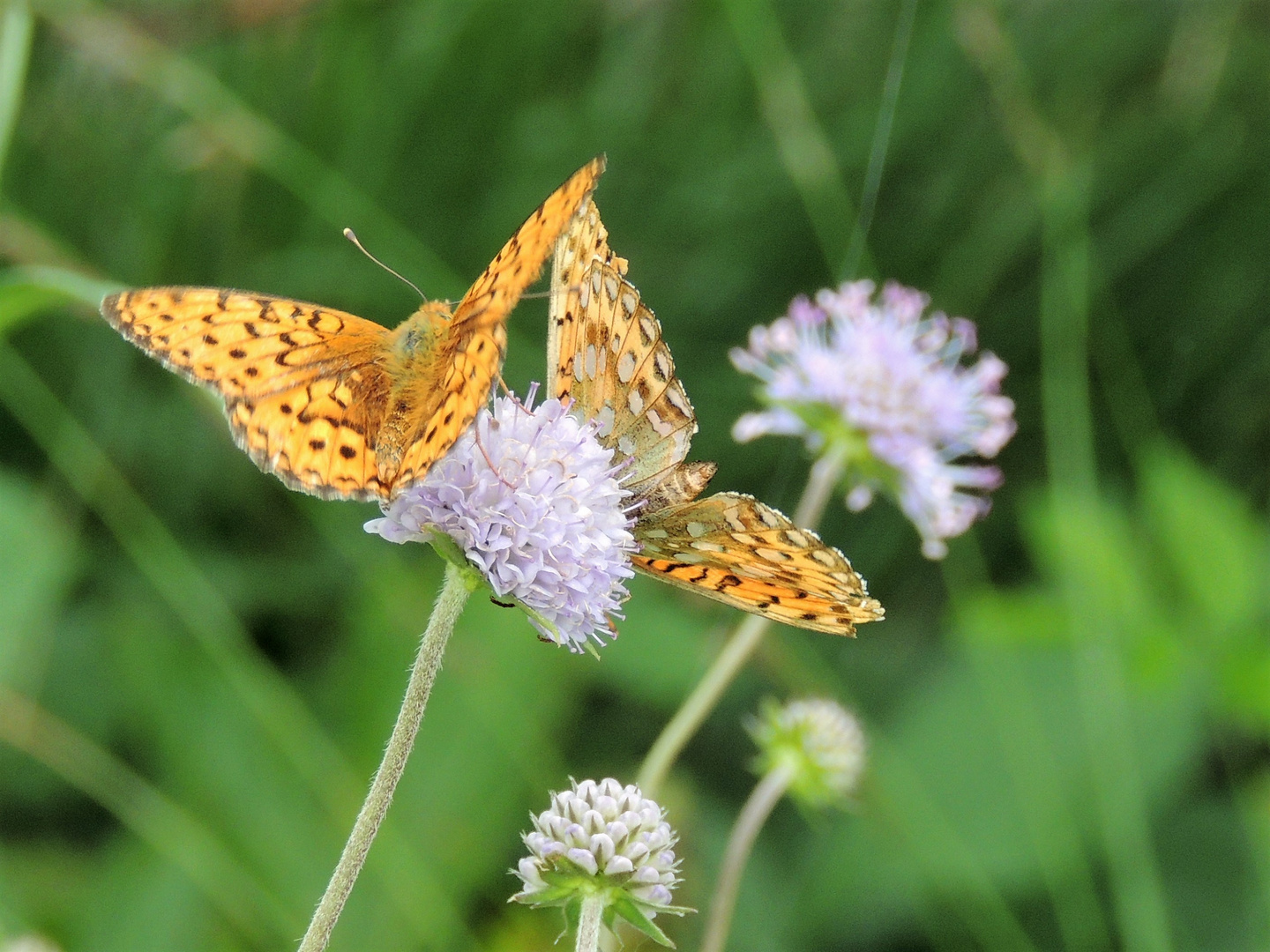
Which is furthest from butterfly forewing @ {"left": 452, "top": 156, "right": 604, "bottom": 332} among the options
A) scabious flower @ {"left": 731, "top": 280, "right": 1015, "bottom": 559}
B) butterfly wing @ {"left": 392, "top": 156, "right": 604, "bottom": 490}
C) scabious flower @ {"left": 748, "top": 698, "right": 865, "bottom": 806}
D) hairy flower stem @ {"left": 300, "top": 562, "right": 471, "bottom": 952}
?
scabious flower @ {"left": 748, "top": 698, "right": 865, "bottom": 806}

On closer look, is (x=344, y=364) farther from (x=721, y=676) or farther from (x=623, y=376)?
(x=721, y=676)

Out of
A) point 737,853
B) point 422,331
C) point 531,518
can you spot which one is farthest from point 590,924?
point 422,331

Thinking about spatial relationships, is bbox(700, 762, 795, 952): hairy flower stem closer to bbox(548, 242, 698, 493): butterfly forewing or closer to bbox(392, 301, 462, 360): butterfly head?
bbox(548, 242, 698, 493): butterfly forewing

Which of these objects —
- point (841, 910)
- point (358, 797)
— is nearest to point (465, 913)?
point (358, 797)

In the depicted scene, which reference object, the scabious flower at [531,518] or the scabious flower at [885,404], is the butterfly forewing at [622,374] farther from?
the scabious flower at [885,404]

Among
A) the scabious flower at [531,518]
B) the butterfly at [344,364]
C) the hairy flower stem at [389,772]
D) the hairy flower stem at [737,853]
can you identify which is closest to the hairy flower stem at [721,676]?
the hairy flower stem at [737,853]

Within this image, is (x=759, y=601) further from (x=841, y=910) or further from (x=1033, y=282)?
(x=1033, y=282)
